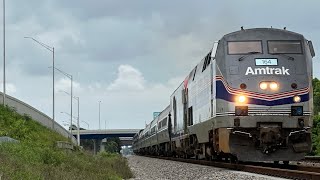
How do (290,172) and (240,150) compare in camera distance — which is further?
Answer: (240,150)

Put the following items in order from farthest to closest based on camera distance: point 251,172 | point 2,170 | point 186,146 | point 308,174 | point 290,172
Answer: point 186,146 → point 251,172 → point 290,172 → point 308,174 → point 2,170

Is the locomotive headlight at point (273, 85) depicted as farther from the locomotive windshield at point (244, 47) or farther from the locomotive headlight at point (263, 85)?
the locomotive windshield at point (244, 47)

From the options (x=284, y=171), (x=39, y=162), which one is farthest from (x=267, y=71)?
(x=39, y=162)

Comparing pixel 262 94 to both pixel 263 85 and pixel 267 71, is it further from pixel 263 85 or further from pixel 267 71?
pixel 267 71

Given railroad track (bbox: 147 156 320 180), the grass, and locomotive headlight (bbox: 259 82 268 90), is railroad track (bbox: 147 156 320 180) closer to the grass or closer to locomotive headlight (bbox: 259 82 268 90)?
locomotive headlight (bbox: 259 82 268 90)

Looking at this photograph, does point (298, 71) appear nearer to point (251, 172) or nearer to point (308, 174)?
point (251, 172)

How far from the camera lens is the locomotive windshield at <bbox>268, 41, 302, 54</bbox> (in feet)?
61.7

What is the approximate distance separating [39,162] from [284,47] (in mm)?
9108

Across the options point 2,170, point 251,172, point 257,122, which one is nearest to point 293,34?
point 257,122

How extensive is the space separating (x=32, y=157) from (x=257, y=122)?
7.62 metres

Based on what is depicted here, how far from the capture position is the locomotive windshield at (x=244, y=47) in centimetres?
1889

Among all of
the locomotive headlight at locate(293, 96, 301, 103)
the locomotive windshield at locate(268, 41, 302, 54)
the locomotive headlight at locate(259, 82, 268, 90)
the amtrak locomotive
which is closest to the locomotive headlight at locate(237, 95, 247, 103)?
the amtrak locomotive

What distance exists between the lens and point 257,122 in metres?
18.0

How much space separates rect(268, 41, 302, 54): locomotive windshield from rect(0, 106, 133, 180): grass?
6.78 meters
